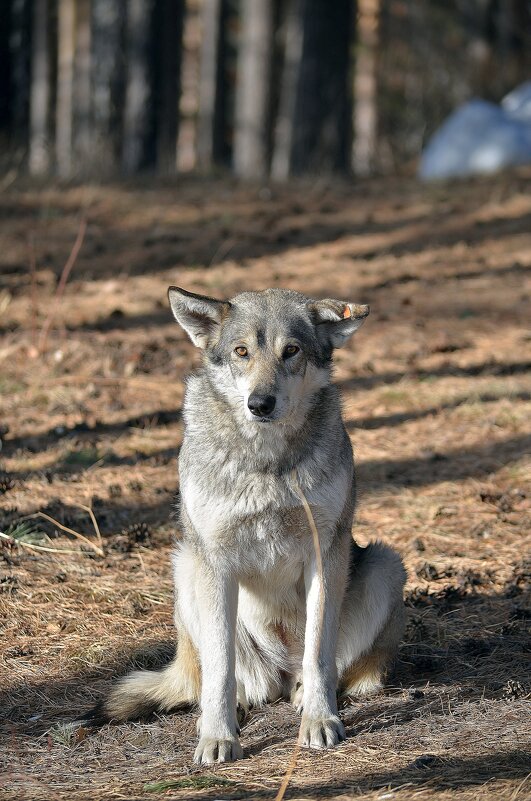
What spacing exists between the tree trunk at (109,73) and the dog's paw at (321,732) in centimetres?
1381

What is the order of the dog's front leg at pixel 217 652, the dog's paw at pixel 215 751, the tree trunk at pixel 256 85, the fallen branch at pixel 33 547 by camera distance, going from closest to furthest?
the dog's paw at pixel 215 751, the dog's front leg at pixel 217 652, the fallen branch at pixel 33 547, the tree trunk at pixel 256 85

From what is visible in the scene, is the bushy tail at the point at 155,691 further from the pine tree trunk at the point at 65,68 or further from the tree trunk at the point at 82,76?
the pine tree trunk at the point at 65,68

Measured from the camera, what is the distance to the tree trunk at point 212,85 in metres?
28.0

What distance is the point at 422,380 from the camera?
9508mm

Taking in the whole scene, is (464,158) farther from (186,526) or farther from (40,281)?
(186,526)

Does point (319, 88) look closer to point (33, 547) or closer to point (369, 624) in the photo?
point (33, 547)

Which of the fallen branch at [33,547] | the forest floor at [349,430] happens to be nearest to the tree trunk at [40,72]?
the forest floor at [349,430]

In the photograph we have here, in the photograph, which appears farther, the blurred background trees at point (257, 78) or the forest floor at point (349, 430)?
the blurred background trees at point (257, 78)

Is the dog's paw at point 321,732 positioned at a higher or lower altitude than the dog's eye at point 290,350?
lower

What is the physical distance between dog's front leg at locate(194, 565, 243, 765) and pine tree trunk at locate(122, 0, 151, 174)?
13.9 m

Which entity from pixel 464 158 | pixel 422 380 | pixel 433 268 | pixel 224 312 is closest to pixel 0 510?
pixel 224 312

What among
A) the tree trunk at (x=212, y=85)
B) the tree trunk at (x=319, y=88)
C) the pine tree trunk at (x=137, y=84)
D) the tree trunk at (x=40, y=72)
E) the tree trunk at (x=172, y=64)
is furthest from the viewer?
the tree trunk at (x=40, y=72)

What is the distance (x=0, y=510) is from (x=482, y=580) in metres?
3.32

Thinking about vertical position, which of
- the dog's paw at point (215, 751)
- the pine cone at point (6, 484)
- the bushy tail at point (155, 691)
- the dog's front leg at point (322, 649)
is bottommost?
the pine cone at point (6, 484)
